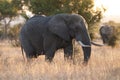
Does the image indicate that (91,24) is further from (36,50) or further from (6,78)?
(6,78)

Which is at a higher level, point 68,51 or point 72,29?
point 72,29

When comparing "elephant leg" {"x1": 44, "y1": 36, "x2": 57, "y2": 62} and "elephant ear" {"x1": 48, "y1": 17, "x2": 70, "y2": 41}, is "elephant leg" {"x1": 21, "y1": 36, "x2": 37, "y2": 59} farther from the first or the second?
"elephant ear" {"x1": 48, "y1": 17, "x2": 70, "y2": 41}

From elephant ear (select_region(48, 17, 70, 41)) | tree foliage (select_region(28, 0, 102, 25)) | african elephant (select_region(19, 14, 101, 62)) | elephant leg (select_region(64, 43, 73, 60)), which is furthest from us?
tree foliage (select_region(28, 0, 102, 25))

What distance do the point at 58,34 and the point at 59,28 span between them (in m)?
0.22

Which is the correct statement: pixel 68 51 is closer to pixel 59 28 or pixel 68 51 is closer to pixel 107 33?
pixel 59 28

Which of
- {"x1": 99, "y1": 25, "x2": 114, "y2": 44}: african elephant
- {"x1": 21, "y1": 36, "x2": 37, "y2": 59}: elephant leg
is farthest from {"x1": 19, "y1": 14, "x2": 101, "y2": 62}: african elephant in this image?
Answer: {"x1": 99, "y1": 25, "x2": 114, "y2": 44}: african elephant

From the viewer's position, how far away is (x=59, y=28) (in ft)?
50.9

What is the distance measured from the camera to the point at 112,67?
41.5ft

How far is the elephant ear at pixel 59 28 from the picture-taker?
600 inches

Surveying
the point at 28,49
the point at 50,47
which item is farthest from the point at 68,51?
the point at 28,49

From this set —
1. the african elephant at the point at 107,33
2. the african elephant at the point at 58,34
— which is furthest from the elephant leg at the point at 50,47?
the african elephant at the point at 107,33

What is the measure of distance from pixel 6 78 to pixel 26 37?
5.90m

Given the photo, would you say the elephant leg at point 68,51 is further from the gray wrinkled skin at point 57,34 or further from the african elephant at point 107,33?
the african elephant at point 107,33

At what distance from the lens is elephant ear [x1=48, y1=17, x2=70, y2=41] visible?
50.0 ft
